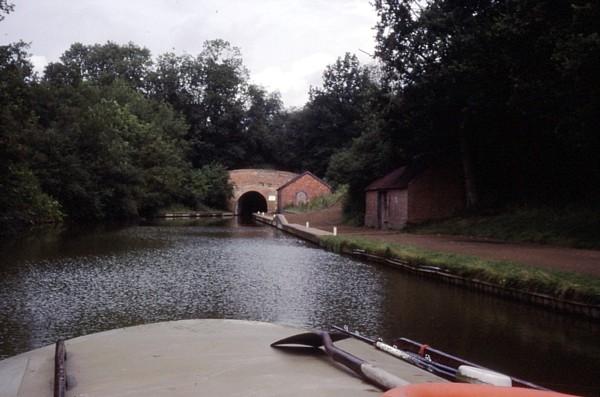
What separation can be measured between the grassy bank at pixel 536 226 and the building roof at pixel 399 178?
2993 millimetres

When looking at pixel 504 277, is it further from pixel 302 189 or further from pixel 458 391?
pixel 302 189

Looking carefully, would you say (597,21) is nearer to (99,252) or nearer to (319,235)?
(319,235)

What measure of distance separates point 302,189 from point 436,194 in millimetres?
28567

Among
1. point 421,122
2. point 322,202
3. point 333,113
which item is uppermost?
point 333,113

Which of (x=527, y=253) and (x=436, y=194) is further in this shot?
(x=436, y=194)

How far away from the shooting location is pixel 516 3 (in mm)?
17281

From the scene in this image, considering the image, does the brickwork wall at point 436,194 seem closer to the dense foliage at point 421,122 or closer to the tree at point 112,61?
the dense foliage at point 421,122

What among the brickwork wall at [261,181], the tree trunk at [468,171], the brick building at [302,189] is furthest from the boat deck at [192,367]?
the brickwork wall at [261,181]

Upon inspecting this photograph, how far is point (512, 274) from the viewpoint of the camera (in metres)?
10.7

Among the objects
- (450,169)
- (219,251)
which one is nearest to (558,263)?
(219,251)

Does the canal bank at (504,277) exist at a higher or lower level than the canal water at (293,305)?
higher

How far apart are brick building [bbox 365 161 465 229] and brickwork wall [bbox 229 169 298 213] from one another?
29908 millimetres

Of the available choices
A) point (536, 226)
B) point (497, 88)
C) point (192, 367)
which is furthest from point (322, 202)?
point (192, 367)

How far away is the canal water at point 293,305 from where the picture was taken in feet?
24.0
